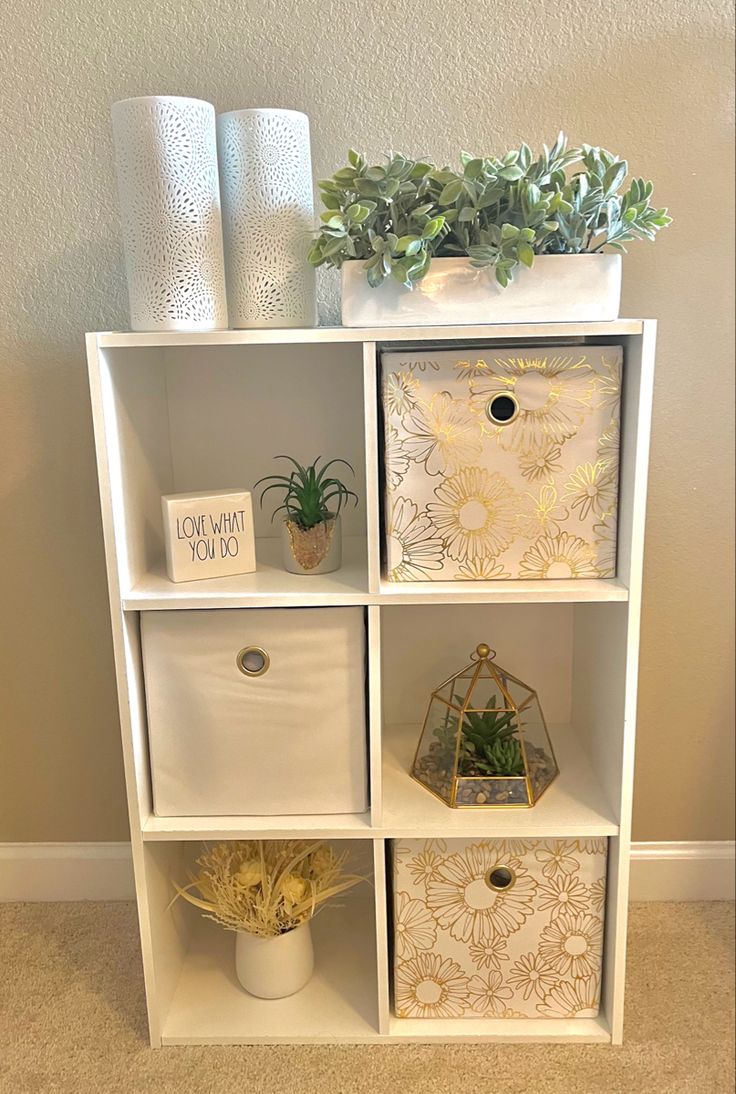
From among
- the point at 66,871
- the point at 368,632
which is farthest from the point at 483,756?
the point at 66,871

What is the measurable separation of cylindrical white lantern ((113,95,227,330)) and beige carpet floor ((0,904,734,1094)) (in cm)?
110

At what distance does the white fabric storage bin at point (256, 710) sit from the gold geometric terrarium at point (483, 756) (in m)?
0.15

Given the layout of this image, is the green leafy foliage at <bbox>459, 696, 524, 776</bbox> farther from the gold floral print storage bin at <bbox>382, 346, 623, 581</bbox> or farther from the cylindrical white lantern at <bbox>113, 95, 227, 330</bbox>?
the cylindrical white lantern at <bbox>113, 95, 227, 330</bbox>

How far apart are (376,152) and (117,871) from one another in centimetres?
139

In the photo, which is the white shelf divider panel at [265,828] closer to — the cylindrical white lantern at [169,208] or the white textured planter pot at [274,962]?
the white textured planter pot at [274,962]

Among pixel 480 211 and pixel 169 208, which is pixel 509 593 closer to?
pixel 480 211

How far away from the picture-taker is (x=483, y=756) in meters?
1.42

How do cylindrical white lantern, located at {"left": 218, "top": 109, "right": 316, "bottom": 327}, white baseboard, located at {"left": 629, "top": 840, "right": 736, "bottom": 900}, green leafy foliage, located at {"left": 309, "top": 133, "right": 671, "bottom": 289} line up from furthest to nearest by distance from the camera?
white baseboard, located at {"left": 629, "top": 840, "right": 736, "bottom": 900}, cylindrical white lantern, located at {"left": 218, "top": 109, "right": 316, "bottom": 327}, green leafy foliage, located at {"left": 309, "top": 133, "right": 671, "bottom": 289}

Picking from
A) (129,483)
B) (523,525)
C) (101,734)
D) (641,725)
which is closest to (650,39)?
(523,525)

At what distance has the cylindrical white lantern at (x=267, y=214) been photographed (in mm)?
1230

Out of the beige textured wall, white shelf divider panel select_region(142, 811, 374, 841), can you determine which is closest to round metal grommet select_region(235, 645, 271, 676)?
white shelf divider panel select_region(142, 811, 374, 841)

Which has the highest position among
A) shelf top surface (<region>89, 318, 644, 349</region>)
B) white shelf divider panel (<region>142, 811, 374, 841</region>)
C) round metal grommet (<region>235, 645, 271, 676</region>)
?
shelf top surface (<region>89, 318, 644, 349</region>)

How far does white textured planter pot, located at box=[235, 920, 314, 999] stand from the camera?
1.47 m

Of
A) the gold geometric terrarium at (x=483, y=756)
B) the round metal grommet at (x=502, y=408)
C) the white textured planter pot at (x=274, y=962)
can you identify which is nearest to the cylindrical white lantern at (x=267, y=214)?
the round metal grommet at (x=502, y=408)
